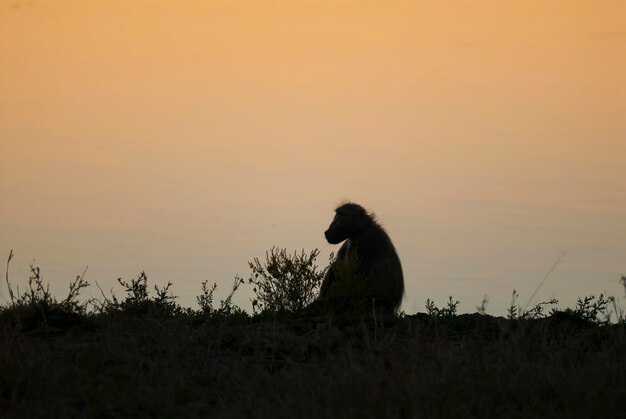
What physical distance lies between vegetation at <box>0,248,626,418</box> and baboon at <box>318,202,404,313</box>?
4.41m

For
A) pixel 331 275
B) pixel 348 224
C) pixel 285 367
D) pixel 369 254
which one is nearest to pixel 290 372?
pixel 285 367

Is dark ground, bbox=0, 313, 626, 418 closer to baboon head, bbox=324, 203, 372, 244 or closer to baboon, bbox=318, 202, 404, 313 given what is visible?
baboon, bbox=318, 202, 404, 313

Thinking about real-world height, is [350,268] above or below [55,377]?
above

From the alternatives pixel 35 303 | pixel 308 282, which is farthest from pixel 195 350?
pixel 308 282

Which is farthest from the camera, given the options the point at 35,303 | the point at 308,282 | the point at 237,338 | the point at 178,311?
the point at 308,282

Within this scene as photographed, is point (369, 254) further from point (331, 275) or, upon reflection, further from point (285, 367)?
point (285, 367)

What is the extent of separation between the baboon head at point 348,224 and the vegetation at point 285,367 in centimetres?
542

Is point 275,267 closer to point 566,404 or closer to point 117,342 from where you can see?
point 117,342

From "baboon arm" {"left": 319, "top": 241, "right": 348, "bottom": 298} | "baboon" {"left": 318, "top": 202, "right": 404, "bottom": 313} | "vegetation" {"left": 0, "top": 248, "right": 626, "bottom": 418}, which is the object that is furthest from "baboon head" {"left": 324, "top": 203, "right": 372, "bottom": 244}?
"vegetation" {"left": 0, "top": 248, "right": 626, "bottom": 418}

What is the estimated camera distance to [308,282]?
1261cm

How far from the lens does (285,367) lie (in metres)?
7.98

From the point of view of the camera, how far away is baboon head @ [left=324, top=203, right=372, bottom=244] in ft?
51.2

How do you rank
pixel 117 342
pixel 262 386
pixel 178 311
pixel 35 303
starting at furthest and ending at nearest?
pixel 178 311 → pixel 35 303 → pixel 117 342 → pixel 262 386

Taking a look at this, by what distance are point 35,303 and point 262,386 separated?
10.0 feet
